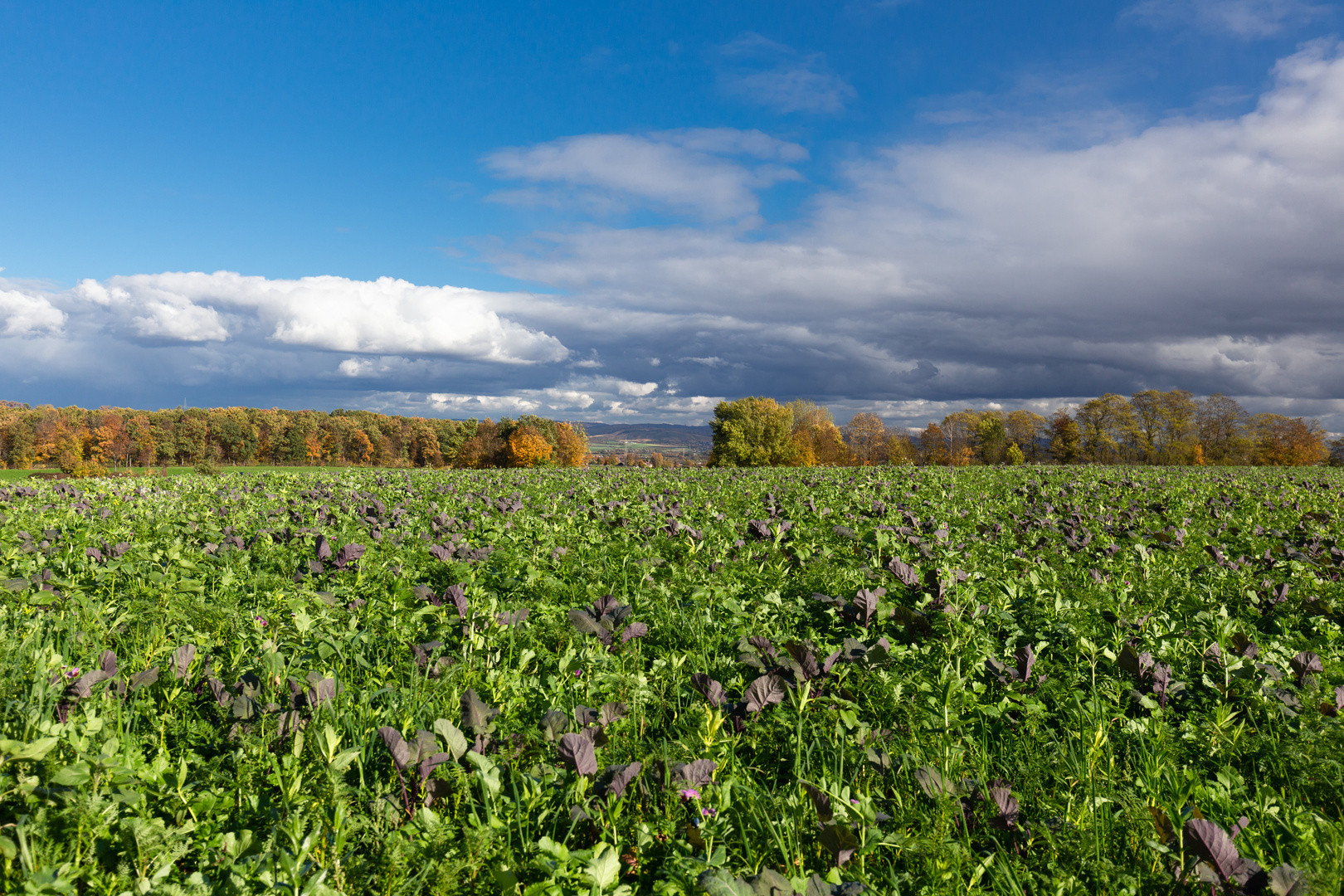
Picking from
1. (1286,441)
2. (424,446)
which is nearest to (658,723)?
(1286,441)

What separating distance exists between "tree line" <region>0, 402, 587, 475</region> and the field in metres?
101

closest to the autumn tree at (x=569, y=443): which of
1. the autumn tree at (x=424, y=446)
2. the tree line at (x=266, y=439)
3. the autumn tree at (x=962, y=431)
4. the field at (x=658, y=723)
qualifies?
the tree line at (x=266, y=439)

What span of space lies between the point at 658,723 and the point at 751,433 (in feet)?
313

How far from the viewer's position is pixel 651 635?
6117 millimetres

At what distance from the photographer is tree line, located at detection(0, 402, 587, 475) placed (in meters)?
126

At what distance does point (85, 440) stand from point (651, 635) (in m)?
181

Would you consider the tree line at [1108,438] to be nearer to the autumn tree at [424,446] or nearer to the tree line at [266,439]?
the tree line at [266,439]

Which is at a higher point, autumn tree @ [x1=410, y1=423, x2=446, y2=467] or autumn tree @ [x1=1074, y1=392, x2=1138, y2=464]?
autumn tree @ [x1=1074, y1=392, x2=1138, y2=464]

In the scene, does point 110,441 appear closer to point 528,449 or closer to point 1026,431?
point 528,449

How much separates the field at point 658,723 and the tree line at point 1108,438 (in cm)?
7243

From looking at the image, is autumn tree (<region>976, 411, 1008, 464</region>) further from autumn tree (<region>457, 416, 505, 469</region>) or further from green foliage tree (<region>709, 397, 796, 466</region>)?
autumn tree (<region>457, 416, 505, 469</region>)

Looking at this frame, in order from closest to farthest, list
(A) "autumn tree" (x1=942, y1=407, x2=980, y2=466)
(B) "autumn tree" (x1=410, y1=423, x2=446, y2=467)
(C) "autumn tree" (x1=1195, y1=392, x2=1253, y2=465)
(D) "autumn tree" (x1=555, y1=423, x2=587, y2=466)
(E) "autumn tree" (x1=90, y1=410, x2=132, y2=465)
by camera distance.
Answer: (C) "autumn tree" (x1=1195, y1=392, x2=1253, y2=465) < (A) "autumn tree" (x1=942, y1=407, x2=980, y2=466) < (D) "autumn tree" (x1=555, y1=423, x2=587, y2=466) < (E) "autumn tree" (x1=90, y1=410, x2=132, y2=465) < (B) "autumn tree" (x1=410, y1=423, x2=446, y2=467)

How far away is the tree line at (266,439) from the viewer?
125938 mm

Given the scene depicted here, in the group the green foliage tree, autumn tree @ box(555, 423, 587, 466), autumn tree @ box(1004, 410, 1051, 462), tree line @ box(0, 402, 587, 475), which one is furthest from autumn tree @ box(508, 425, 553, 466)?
autumn tree @ box(1004, 410, 1051, 462)
